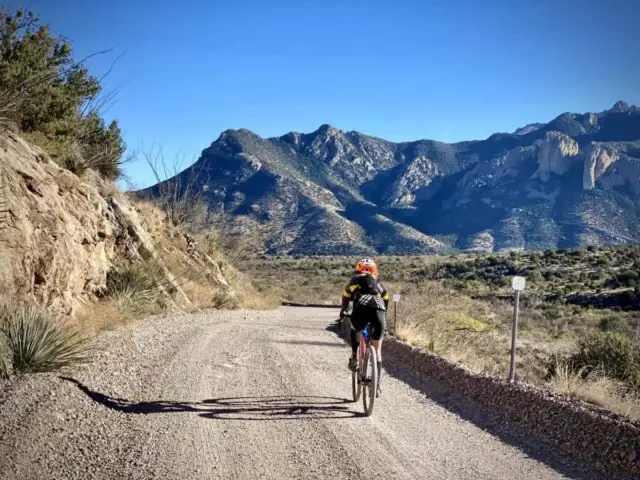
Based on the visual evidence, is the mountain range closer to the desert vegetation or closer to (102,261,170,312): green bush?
the desert vegetation

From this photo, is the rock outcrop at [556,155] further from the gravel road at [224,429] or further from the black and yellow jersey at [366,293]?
the gravel road at [224,429]

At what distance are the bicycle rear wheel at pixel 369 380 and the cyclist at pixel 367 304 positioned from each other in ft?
0.36

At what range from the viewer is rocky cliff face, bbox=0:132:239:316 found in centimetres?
853

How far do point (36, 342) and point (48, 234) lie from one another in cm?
375

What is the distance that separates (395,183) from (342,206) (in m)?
28.7

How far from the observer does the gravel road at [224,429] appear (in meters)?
4.73

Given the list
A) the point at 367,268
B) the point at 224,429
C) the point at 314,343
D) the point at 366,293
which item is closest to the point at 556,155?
the point at 314,343

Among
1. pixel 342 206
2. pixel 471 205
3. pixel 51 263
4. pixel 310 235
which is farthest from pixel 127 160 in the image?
Answer: pixel 471 205

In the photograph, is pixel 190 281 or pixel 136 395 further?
pixel 190 281

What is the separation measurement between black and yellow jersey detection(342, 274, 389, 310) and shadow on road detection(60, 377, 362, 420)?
1.49 m

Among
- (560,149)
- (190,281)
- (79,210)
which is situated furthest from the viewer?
(560,149)

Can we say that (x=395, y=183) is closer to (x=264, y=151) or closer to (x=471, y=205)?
(x=471, y=205)

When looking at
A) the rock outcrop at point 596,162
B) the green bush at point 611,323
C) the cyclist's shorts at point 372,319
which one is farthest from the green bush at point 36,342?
the rock outcrop at point 596,162

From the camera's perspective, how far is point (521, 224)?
324ft
